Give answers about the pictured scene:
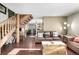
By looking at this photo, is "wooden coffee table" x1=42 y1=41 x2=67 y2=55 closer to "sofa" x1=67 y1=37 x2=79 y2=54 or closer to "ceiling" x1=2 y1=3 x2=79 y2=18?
"sofa" x1=67 y1=37 x2=79 y2=54

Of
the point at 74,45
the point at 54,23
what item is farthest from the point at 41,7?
the point at 54,23

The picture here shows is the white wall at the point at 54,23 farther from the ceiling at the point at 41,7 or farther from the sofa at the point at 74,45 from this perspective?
the sofa at the point at 74,45

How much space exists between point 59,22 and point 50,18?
1.08 m

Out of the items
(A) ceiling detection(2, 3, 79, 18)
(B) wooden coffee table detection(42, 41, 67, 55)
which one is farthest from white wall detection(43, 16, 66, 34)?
(B) wooden coffee table detection(42, 41, 67, 55)

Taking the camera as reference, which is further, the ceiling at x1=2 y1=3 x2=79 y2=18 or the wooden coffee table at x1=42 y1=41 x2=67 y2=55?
the ceiling at x1=2 y1=3 x2=79 y2=18

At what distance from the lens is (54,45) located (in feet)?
14.5

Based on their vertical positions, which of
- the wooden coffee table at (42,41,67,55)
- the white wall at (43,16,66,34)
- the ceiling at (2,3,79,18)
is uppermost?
the ceiling at (2,3,79,18)

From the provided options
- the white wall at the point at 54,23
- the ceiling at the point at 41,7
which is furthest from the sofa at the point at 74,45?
the white wall at the point at 54,23

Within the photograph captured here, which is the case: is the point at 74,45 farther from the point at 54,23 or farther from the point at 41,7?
the point at 54,23

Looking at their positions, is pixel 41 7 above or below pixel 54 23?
above

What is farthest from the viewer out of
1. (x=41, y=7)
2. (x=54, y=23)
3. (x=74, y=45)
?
(x=54, y=23)

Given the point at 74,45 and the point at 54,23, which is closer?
the point at 74,45

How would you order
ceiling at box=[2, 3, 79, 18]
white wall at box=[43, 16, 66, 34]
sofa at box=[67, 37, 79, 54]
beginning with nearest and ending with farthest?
sofa at box=[67, 37, 79, 54], ceiling at box=[2, 3, 79, 18], white wall at box=[43, 16, 66, 34]
